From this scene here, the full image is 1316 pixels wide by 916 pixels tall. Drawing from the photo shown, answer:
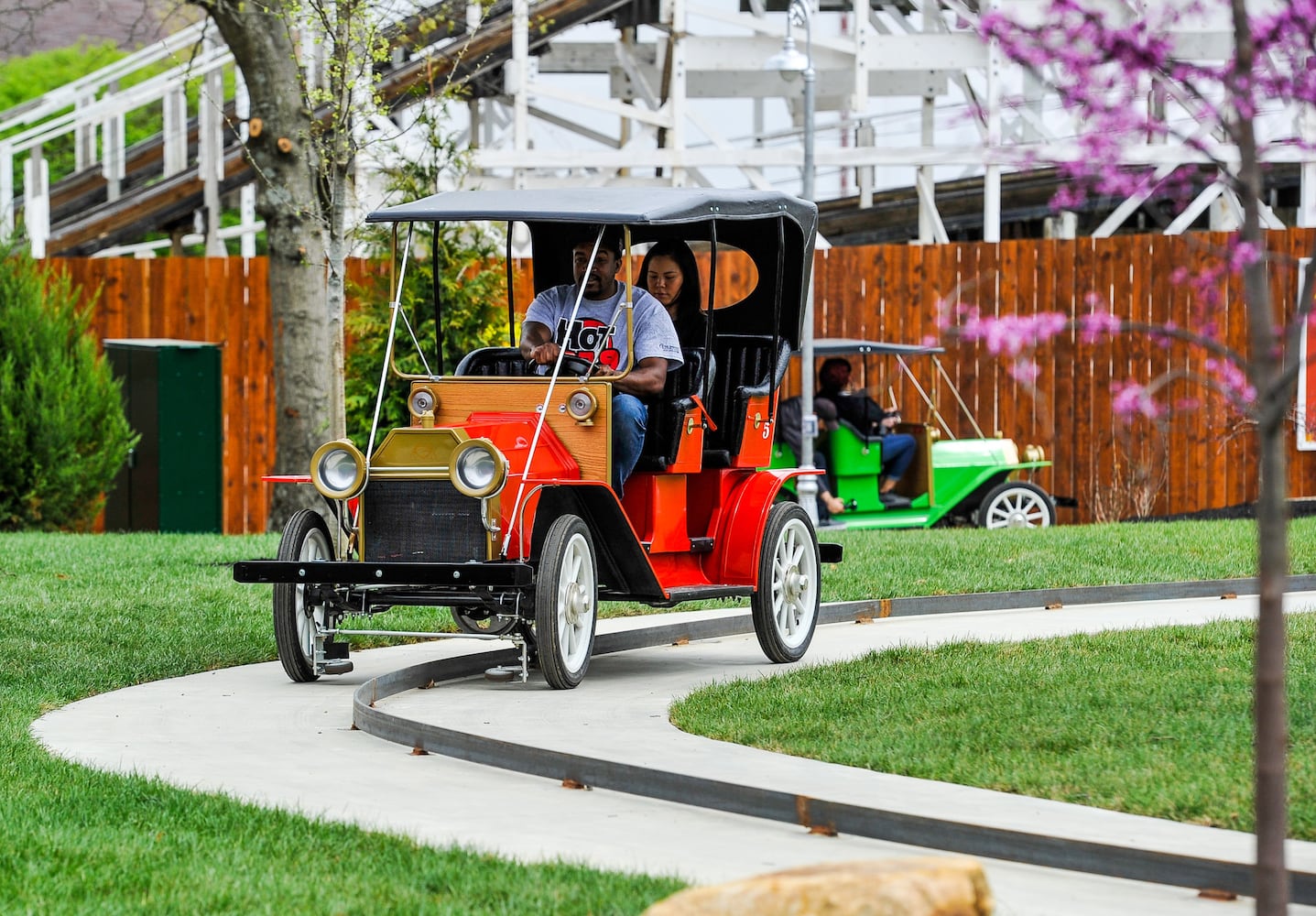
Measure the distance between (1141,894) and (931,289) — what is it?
49.2 feet

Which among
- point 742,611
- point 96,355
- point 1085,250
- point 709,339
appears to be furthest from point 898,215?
point 709,339

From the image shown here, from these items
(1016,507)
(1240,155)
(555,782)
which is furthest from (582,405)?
(1016,507)

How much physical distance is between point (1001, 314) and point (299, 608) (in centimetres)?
1185

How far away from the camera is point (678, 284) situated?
10477 millimetres

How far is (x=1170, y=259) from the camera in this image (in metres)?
19.8

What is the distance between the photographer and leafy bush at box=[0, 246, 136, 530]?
709 inches

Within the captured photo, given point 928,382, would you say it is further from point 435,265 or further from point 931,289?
point 435,265

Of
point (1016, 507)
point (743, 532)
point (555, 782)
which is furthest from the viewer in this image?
point (1016, 507)

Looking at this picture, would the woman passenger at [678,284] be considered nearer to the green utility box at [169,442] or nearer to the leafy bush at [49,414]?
the leafy bush at [49,414]

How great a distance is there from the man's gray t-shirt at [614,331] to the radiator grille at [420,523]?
106 cm

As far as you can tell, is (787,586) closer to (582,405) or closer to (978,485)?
(582,405)

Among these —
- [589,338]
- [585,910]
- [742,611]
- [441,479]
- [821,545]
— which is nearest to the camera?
[585,910]

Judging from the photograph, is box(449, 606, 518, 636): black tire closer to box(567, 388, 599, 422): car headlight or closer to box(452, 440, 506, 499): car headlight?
box(452, 440, 506, 499): car headlight

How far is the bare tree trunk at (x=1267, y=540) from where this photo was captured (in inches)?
159
